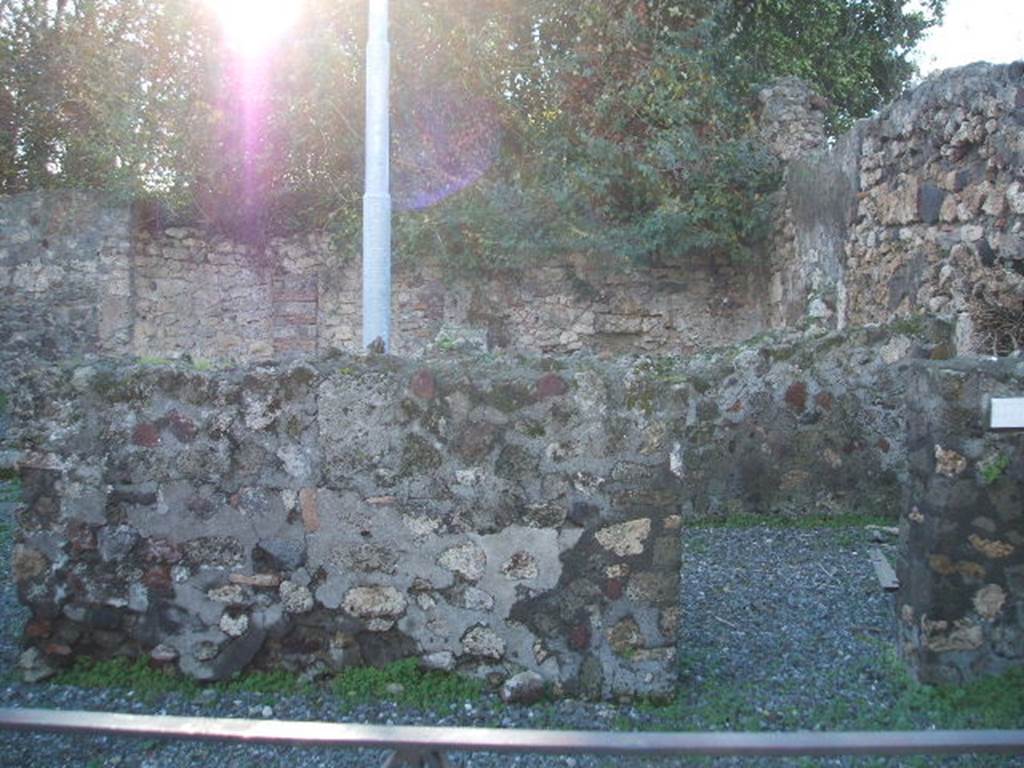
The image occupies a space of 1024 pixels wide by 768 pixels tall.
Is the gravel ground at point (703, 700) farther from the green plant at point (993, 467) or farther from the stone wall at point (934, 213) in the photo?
the stone wall at point (934, 213)

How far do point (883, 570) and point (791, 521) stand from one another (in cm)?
119

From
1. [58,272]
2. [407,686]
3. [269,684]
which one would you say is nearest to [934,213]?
[407,686]

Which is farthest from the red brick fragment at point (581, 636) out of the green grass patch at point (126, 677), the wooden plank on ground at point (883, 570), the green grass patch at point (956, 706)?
the wooden plank on ground at point (883, 570)

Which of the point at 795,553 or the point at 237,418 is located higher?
the point at 237,418

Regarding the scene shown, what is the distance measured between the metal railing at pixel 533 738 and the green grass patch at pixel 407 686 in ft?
5.58

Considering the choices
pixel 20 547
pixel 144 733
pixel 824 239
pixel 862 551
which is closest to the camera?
pixel 144 733

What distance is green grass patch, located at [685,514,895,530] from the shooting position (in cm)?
552

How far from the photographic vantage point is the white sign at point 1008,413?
317 centimetres

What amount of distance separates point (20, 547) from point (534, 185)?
831 cm

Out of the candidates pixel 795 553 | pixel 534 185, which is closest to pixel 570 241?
pixel 534 185

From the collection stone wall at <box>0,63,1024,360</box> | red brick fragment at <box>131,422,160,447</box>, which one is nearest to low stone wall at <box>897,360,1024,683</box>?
red brick fragment at <box>131,422,160,447</box>

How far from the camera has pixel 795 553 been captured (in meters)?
4.92

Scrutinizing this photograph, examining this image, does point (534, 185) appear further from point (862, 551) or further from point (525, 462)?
point (525, 462)

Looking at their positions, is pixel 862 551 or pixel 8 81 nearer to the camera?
pixel 862 551
